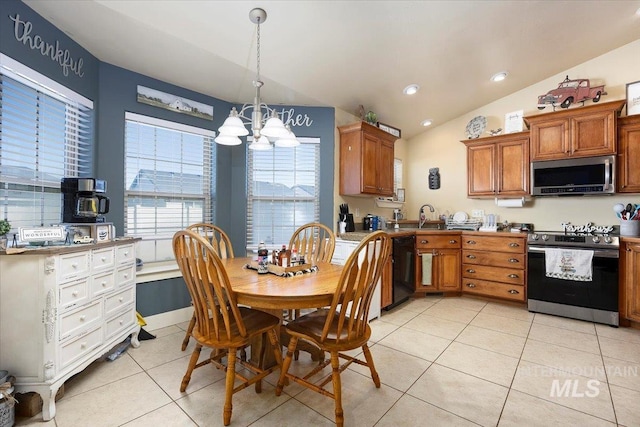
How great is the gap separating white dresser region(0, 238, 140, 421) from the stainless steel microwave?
4557 millimetres

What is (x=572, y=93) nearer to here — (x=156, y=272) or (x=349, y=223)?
(x=349, y=223)

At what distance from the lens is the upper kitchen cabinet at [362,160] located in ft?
11.5

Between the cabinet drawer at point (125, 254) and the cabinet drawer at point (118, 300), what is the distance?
23cm

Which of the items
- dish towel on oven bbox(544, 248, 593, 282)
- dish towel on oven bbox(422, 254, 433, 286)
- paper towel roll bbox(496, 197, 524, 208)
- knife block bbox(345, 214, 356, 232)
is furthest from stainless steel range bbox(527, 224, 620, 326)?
knife block bbox(345, 214, 356, 232)

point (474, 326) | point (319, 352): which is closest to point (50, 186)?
point (319, 352)

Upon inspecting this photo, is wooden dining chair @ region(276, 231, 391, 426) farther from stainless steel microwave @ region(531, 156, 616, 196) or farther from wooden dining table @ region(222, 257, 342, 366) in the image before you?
stainless steel microwave @ region(531, 156, 616, 196)

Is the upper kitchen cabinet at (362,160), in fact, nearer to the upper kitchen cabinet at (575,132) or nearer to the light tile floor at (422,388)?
the light tile floor at (422,388)

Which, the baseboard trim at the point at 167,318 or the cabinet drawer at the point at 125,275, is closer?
the cabinet drawer at the point at 125,275

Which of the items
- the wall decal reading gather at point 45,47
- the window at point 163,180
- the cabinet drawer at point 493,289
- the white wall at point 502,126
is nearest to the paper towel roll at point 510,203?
the white wall at point 502,126

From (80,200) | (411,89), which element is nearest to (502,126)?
(411,89)

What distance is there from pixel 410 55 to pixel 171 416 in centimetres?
342

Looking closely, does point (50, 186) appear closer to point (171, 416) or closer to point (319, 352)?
point (171, 416)

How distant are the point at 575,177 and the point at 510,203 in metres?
0.76

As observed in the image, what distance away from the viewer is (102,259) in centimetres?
202
